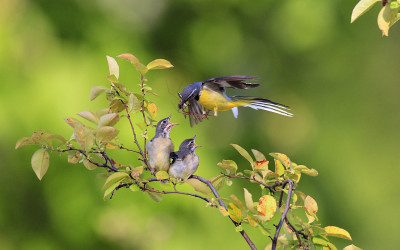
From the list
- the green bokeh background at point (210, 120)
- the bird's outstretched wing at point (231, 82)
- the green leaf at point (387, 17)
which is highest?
the green leaf at point (387, 17)

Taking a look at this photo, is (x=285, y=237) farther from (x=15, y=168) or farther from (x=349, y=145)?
(x=349, y=145)

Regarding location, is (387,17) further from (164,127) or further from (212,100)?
(212,100)

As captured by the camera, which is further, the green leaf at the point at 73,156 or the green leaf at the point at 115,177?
the green leaf at the point at 73,156

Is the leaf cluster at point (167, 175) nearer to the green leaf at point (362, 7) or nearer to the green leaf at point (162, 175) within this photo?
the green leaf at point (162, 175)

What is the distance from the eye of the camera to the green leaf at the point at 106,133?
124 cm

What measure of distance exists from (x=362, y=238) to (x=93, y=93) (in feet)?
13.6

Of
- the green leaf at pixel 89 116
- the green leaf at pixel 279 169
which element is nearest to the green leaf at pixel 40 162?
the green leaf at pixel 89 116

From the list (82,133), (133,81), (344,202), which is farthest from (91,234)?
(82,133)

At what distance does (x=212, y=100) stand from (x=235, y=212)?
63 cm

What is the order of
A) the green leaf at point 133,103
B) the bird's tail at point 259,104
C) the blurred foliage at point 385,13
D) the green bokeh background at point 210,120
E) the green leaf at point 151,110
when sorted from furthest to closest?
the green bokeh background at point 210,120 → the bird's tail at point 259,104 → the green leaf at point 151,110 → the green leaf at point 133,103 → the blurred foliage at point 385,13

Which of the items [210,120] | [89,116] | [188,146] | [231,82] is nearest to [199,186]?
[188,146]

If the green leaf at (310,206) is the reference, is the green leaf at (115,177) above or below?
below

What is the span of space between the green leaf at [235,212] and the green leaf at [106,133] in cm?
32

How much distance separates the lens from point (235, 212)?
4.08 feet
